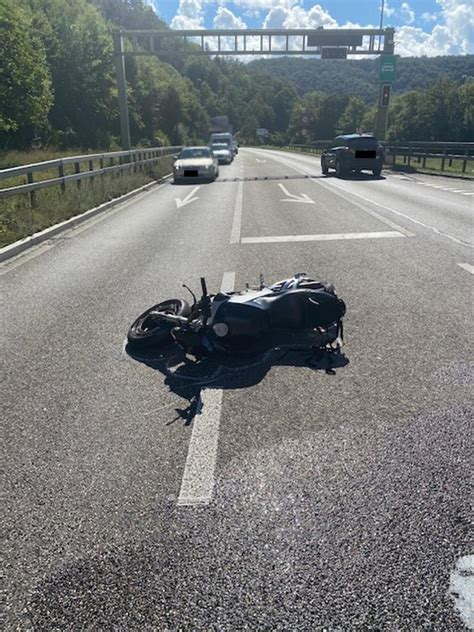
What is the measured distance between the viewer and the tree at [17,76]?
31.4m

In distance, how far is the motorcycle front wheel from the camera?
4398 mm

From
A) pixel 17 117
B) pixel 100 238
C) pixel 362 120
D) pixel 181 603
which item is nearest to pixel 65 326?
pixel 181 603

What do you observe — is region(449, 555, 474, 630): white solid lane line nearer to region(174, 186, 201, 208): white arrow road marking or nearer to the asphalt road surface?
the asphalt road surface

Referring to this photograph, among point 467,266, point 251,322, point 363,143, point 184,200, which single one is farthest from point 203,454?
point 363,143

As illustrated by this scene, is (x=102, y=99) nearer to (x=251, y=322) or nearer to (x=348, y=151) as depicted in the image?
(x=348, y=151)

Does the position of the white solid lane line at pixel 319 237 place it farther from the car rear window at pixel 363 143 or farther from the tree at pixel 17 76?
the tree at pixel 17 76

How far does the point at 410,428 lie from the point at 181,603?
174cm

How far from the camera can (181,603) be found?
6.55 ft

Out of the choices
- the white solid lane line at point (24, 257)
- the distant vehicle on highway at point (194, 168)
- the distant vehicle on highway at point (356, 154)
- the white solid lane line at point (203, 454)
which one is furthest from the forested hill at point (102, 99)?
the white solid lane line at point (203, 454)

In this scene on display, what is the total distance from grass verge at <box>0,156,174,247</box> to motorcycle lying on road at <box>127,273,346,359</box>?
17.9 ft

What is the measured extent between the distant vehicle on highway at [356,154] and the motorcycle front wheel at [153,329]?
64.9 ft

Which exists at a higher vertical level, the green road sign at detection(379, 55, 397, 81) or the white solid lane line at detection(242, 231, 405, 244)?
the green road sign at detection(379, 55, 397, 81)

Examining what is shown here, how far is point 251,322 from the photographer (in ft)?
13.0

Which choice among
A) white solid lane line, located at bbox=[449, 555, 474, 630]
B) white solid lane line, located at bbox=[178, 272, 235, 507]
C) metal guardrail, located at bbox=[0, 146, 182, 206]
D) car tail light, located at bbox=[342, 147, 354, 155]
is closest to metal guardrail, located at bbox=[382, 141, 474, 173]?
car tail light, located at bbox=[342, 147, 354, 155]
